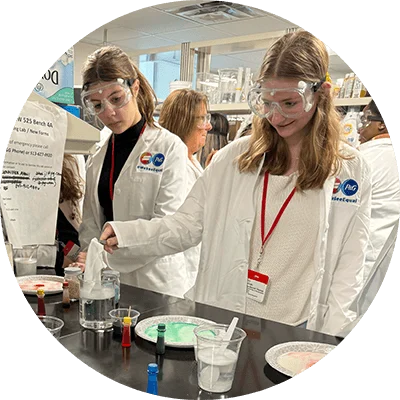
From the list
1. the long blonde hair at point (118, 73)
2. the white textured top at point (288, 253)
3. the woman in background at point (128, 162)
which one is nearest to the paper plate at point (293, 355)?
the white textured top at point (288, 253)

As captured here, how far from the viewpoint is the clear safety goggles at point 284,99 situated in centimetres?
113

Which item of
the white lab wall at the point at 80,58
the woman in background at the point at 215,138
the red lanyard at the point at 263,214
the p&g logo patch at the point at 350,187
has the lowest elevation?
the red lanyard at the point at 263,214

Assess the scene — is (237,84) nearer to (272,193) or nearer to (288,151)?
(288,151)

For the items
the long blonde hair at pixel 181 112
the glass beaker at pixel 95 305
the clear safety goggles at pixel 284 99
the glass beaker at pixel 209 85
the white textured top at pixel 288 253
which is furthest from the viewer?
the glass beaker at pixel 209 85

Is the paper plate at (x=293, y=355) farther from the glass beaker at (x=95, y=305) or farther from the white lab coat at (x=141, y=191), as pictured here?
the white lab coat at (x=141, y=191)

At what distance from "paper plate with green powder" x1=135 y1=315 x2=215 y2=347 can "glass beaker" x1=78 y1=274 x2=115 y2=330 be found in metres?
0.09

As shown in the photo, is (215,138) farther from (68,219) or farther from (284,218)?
(68,219)

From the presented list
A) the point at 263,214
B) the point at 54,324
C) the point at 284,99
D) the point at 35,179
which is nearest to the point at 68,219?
the point at 35,179

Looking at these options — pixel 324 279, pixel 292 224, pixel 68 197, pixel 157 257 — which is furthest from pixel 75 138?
pixel 324 279

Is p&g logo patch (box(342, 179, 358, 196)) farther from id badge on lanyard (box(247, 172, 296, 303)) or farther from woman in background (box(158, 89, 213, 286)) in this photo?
woman in background (box(158, 89, 213, 286))

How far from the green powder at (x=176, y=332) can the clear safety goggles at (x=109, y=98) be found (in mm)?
661

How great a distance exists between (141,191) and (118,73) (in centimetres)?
37

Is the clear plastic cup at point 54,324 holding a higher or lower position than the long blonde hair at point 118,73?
lower

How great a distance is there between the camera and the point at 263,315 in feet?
4.17
